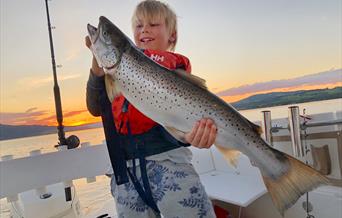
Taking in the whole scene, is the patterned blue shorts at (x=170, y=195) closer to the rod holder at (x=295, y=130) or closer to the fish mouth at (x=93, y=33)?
the fish mouth at (x=93, y=33)

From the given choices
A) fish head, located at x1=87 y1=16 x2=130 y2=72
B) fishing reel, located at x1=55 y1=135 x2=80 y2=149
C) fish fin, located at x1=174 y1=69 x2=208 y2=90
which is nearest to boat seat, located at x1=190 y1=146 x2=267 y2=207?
fishing reel, located at x1=55 y1=135 x2=80 y2=149

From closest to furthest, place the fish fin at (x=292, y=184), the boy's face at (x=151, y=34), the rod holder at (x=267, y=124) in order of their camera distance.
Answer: the fish fin at (x=292, y=184) < the boy's face at (x=151, y=34) < the rod holder at (x=267, y=124)

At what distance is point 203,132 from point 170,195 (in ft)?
1.50

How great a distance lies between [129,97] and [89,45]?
14.9 inches

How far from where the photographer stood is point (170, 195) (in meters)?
1.78

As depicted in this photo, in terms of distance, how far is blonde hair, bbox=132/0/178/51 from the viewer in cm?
217

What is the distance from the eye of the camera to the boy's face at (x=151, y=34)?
217 centimetres

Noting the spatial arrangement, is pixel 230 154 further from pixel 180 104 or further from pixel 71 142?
pixel 71 142

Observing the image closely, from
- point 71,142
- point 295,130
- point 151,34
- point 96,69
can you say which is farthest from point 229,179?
point 96,69

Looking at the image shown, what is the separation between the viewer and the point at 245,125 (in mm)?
1658

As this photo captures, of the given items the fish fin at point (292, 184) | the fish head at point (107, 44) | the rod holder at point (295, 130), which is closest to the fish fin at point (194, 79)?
the fish head at point (107, 44)

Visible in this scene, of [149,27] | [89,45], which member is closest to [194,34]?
[149,27]

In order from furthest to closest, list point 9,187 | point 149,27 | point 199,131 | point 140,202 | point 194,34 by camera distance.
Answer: point 194,34 → point 9,187 → point 149,27 → point 140,202 → point 199,131

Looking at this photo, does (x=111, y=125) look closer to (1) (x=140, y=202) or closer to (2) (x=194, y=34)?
(1) (x=140, y=202)
